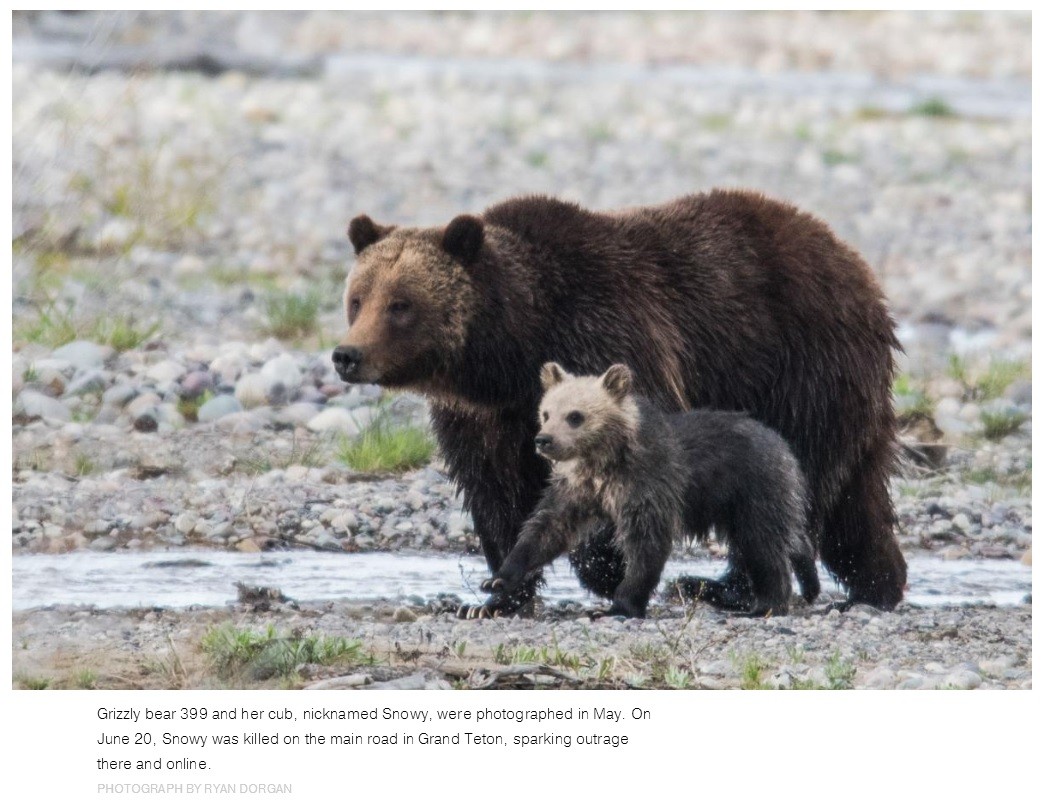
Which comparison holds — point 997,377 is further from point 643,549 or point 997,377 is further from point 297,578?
point 297,578

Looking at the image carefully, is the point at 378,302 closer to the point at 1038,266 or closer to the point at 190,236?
the point at 1038,266

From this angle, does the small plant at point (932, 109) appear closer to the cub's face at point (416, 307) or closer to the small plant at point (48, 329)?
the small plant at point (48, 329)

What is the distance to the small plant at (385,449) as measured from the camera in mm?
9695

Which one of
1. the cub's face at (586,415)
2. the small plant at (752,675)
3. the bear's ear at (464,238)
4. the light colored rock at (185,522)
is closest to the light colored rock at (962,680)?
the small plant at (752,675)

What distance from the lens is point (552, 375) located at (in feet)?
24.8

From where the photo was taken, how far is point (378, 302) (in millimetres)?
7805

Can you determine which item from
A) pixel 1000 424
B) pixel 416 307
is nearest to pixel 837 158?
pixel 1000 424

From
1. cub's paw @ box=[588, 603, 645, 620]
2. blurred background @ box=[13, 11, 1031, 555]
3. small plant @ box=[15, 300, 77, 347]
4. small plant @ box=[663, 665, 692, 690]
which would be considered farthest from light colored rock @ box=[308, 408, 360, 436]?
small plant @ box=[663, 665, 692, 690]

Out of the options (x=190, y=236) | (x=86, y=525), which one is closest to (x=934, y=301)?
(x=190, y=236)

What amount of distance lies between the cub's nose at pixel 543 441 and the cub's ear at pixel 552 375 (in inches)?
14.0

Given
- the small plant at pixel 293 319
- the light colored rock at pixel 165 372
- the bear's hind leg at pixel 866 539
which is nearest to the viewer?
the bear's hind leg at pixel 866 539

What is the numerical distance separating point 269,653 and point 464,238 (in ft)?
6.78

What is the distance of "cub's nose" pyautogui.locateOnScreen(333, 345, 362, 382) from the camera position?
25.0 feet
